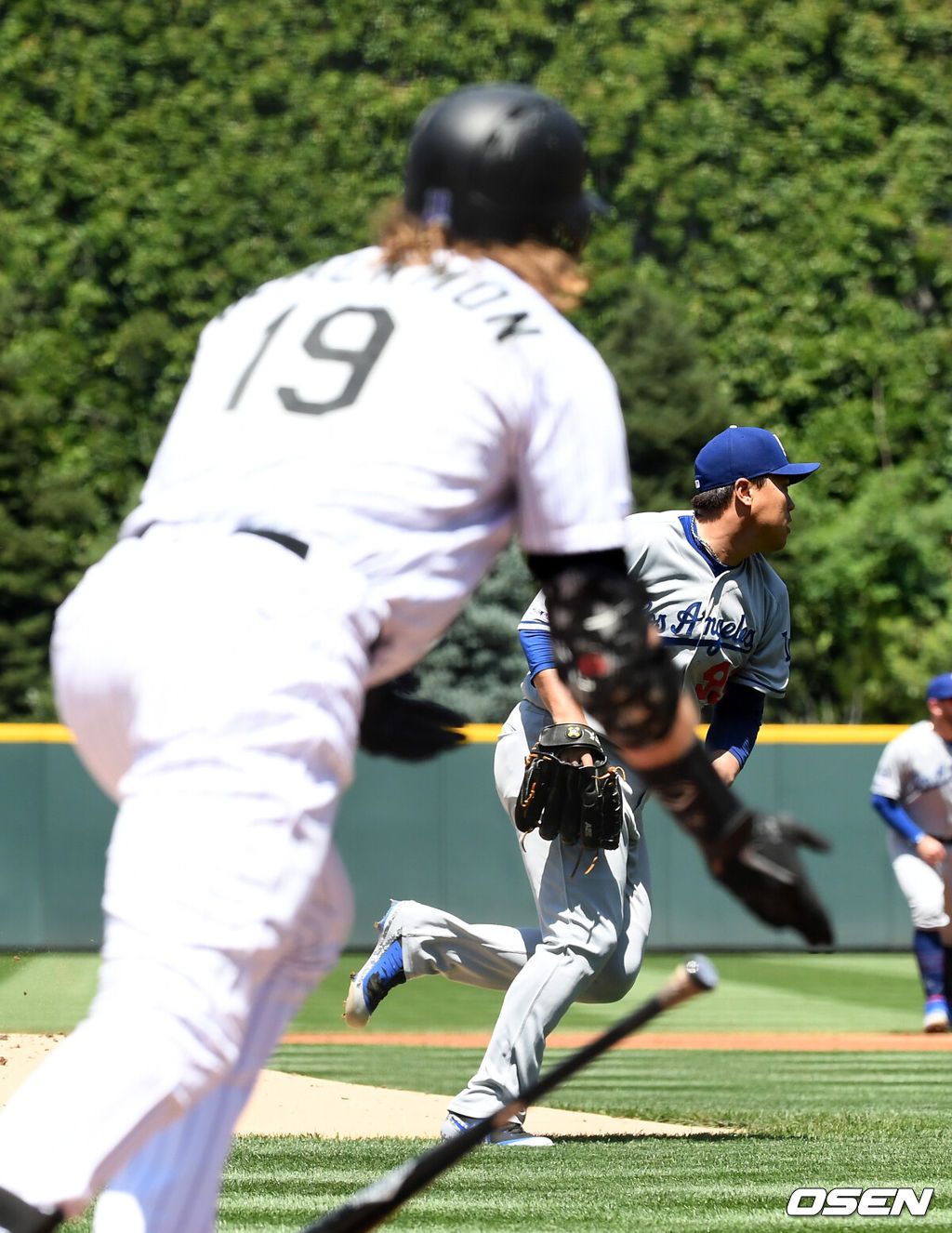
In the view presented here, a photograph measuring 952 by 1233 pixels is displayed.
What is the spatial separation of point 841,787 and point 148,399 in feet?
64.1

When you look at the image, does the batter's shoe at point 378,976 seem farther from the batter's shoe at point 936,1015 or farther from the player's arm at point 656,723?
the batter's shoe at point 936,1015

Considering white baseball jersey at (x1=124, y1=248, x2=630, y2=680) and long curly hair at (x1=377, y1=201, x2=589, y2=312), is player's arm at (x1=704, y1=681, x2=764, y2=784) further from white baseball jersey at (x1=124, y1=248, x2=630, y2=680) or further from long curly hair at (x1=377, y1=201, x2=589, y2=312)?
white baseball jersey at (x1=124, y1=248, x2=630, y2=680)

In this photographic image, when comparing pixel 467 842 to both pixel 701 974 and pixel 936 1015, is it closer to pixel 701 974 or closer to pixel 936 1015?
pixel 936 1015

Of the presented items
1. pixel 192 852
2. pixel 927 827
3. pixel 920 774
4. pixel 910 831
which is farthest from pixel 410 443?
pixel 927 827

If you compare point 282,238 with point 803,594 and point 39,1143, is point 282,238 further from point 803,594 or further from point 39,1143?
point 39,1143

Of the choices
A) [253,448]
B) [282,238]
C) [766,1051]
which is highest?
[253,448]

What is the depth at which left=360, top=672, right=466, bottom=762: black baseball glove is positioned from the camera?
272 cm

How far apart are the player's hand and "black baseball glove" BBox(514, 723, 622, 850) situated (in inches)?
239

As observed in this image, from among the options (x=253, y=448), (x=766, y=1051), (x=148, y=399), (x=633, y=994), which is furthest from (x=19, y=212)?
(x=253, y=448)

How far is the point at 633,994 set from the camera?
12117mm

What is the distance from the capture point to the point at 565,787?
4602mm

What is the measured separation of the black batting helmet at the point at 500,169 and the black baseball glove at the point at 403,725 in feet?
2.32

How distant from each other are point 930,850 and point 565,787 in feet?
20.4
